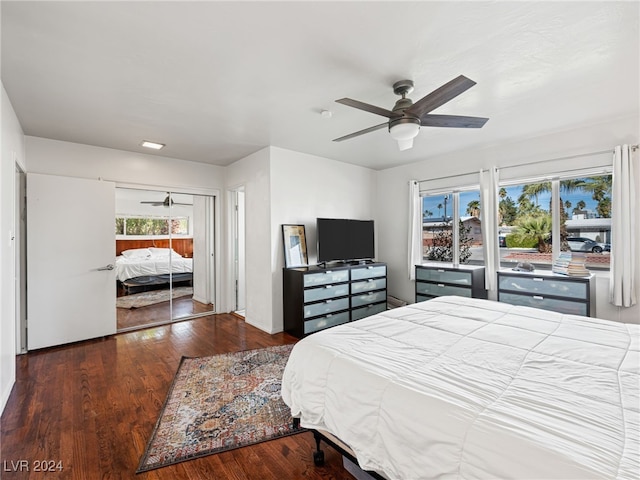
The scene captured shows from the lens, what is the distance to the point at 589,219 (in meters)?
3.55

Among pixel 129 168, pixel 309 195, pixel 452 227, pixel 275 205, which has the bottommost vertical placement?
pixel 452 227

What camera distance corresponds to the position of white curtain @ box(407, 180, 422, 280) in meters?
4.93

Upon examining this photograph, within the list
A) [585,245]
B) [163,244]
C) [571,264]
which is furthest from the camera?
[163,244]

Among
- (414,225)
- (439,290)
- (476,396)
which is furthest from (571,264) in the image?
(476,396)

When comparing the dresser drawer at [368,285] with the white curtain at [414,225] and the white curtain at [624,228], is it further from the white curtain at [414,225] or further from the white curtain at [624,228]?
the white curtain at [624,228]

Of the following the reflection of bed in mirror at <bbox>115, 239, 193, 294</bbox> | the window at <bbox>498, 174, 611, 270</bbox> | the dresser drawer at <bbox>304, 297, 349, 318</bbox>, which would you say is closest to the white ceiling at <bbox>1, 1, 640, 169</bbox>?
the window at <bbox>498, 174, 611, 270</bbox>

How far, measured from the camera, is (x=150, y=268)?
4.54 meters

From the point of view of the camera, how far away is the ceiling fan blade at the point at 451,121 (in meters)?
2.26

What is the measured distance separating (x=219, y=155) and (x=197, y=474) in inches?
153

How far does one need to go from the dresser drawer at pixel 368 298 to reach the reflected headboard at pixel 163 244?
2.80 metres

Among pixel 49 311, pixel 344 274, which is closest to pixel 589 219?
pixel 344 274

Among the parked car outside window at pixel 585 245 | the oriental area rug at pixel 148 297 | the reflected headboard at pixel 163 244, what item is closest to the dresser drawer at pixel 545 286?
the parked car outside window at pixel 585 245

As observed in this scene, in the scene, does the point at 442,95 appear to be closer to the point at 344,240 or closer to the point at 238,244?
the point at 344,240

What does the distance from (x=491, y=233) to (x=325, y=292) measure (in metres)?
2.44
